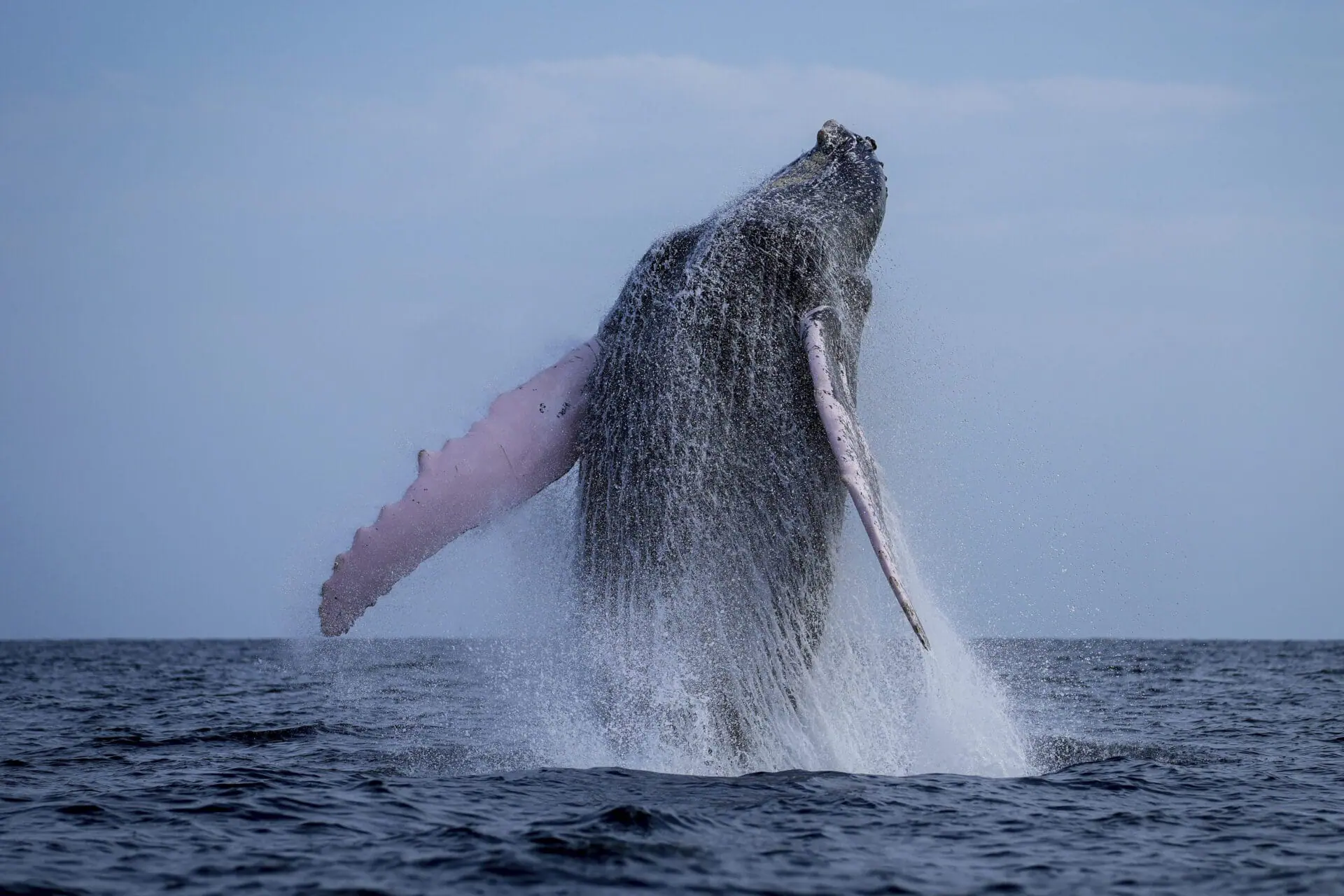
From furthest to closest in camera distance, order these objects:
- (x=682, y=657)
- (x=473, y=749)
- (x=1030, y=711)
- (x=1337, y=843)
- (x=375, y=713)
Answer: (x=1030, y=711), (x=375, y=713), (x=473, y=749), (x=682, y=657), (x=1337, y=843)

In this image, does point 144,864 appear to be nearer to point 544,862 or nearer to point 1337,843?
point 544,862

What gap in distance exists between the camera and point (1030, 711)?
17828mm

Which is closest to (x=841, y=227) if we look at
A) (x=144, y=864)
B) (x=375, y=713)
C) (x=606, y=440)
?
(x=606, y=440)

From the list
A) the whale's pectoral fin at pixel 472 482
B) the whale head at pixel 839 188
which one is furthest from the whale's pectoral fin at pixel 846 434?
the whale's pectoral fin at pixel 472 482

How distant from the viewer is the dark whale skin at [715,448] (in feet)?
30.0

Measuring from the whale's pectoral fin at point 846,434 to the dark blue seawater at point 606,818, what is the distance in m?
1.42

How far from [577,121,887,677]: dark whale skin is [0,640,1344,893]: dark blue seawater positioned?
45.7 inches

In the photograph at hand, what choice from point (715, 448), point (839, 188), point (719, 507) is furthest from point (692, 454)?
point (839, 188)

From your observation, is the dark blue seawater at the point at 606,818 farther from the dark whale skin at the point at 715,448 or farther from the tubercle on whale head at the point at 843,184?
the tubercle on whale head at the point at 843,184

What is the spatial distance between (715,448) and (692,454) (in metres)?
0.18

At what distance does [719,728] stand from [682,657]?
0.59 metres

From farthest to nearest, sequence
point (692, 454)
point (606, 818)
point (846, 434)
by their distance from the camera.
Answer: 1. point (692, 454)
2. point (846, 434)
3. point (606, 818)

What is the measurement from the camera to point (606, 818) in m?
7.26

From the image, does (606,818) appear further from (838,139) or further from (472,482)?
(838,139)
